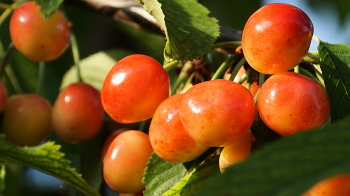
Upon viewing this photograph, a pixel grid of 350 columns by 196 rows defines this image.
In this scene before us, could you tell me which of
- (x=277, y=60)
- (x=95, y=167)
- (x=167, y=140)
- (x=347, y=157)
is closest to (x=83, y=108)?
(x=95, y=167)

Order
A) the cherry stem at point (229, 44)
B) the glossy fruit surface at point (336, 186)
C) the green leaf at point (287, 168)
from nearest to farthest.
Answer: the green leaf at point (287, 168)
the glossy fruit surface at point (336, 186)
the cherry stem at point (229, 44)

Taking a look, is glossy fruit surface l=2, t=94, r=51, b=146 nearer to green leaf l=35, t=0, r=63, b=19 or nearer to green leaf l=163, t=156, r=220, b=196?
green leaf l=35, t=0, r=63, b=19

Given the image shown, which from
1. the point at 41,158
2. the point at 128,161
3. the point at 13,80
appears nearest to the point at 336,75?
the point at 128,161

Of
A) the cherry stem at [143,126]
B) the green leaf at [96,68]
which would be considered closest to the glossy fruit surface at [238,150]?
the cherry stem at [143,126]

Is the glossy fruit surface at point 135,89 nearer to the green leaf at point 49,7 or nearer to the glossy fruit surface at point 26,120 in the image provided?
the green leaf at point 49,7

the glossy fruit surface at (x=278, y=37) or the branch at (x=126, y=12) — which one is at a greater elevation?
the glossy fruit surface at (x=278, y=37)

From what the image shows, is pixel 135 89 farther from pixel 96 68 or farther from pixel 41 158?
pixel 96 68

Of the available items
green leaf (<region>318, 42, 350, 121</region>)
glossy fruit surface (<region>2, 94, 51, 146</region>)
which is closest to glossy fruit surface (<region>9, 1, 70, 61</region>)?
glossy fruit surface (<region>2, 94, 51, 146</region>)
